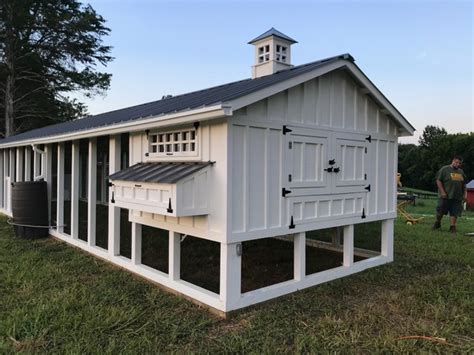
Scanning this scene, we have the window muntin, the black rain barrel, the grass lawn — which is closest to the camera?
the grass lawn

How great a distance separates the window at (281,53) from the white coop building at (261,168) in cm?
2

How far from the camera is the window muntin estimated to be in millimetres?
5848

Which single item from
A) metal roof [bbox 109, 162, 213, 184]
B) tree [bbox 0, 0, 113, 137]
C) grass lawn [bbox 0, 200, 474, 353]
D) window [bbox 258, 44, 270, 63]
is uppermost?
tree [bbox 0, 0, 113, 137]

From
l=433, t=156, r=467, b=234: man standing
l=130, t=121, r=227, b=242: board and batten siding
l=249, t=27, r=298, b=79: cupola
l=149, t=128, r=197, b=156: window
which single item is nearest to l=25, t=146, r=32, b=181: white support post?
l=149, t=128, r=197, b=156: window

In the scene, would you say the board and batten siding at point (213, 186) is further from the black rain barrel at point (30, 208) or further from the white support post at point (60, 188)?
the black rain barrel at point (30, 208)

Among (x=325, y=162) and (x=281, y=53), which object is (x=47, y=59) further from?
(x=325, y=162)

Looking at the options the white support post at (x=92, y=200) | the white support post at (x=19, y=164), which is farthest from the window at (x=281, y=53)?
the white support post at (x=19, y=164)

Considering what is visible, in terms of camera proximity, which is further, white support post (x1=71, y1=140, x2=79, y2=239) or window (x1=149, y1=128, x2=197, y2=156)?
white support post (x1=71, y1=140, x2=79, y2=239)

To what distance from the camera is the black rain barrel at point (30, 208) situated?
7.16 meters

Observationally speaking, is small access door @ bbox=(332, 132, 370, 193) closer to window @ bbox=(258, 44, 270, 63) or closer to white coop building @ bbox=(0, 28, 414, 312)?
white coop building @ bbox=(0, 28, 414, 312)

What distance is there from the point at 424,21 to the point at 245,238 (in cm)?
855

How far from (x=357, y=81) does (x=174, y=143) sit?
2594 millimetres

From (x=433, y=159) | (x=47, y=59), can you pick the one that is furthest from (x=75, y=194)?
(x=433, y=159)

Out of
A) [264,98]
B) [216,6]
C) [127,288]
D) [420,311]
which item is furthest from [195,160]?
[216,6]
